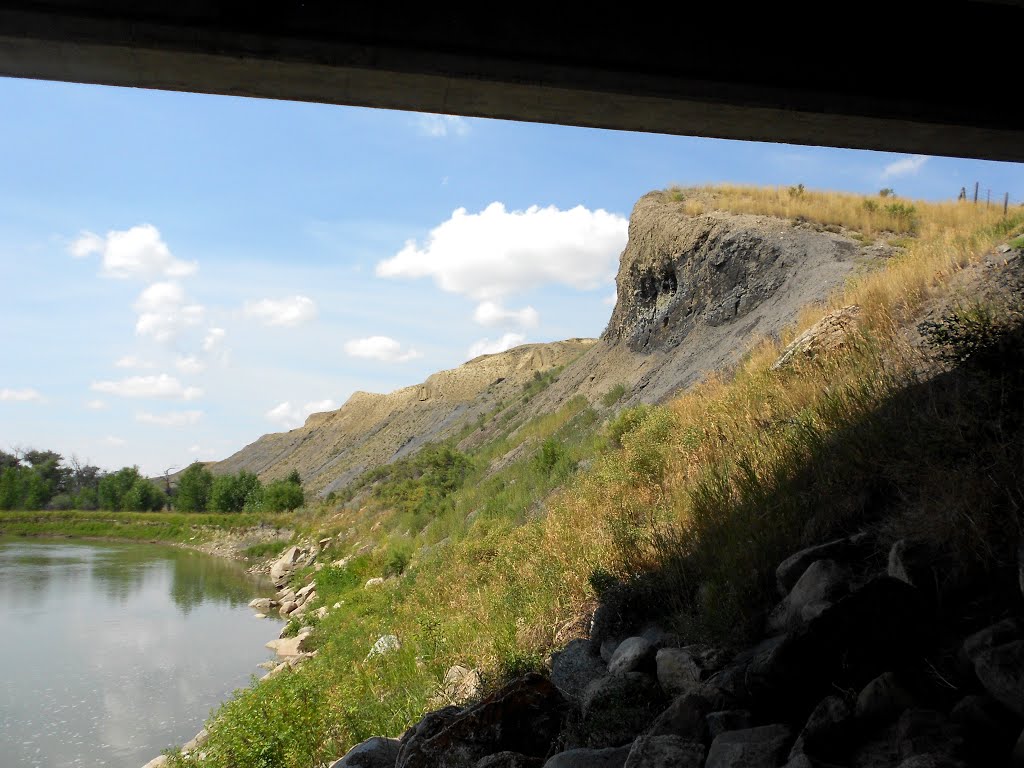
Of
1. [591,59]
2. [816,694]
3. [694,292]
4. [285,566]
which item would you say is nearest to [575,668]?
[816,694]

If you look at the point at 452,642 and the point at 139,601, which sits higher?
the point at 452,642

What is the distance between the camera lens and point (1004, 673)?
3.04 m

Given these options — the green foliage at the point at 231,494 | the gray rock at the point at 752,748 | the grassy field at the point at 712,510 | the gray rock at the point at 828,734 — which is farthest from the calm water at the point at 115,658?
the green foliage at the point at 231,494

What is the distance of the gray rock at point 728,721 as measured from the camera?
3.69 meters

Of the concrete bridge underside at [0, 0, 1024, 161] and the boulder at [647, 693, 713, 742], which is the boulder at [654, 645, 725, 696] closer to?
the boulder at [647, 693, 713, 742]

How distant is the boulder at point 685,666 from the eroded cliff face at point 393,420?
41.4 meters

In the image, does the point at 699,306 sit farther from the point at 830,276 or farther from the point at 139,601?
the point at 139,601

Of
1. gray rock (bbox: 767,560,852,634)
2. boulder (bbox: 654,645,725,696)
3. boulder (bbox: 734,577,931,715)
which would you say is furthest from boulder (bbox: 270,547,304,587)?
boulder (bbox: 734,577,931,715)

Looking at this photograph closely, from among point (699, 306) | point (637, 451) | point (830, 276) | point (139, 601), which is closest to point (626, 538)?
point (637, 451)

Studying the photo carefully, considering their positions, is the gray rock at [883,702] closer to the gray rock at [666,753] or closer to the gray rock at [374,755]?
the gray rock at [666,753]

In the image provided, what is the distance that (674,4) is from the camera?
5781 millimetres

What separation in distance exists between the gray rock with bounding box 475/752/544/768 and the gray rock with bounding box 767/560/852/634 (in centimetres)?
164

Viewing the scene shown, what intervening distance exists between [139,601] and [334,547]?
754 centimetres

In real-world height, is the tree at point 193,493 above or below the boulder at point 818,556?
below
